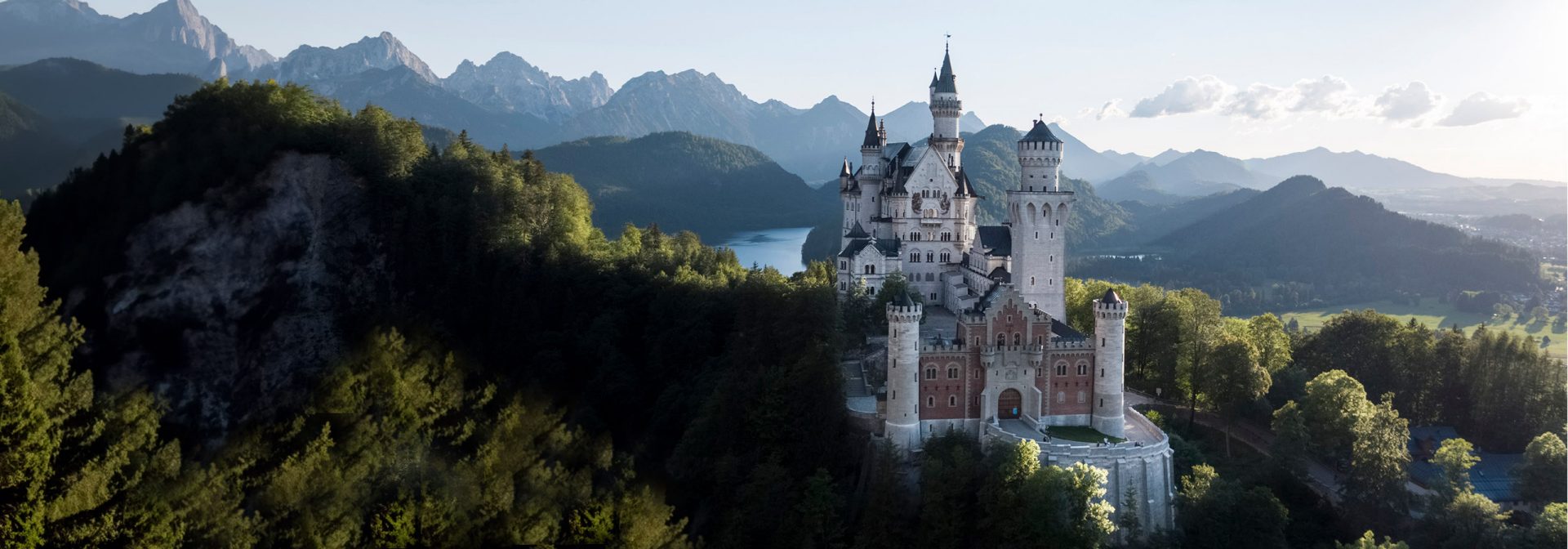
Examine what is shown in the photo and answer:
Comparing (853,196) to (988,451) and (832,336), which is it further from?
(988,451)

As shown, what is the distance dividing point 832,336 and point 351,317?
33672mm

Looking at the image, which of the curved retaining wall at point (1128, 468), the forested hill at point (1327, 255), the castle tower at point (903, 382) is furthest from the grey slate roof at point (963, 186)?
the forested hill at point (1327, 255)

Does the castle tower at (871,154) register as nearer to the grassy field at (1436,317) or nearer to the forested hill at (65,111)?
the grassy field at (1436,317)

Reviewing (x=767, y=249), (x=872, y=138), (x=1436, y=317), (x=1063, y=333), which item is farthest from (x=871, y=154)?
(x=767, y=249)

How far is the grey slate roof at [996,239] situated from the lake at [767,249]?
70734 mm

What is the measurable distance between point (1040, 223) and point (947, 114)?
Result: 13009 mm

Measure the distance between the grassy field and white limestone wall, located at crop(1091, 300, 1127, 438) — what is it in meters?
62.7

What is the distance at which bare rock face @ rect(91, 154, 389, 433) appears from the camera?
55875 mm

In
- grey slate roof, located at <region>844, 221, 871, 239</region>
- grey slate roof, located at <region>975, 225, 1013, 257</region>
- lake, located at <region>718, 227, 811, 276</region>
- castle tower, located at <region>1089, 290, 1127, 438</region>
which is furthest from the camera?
lake, located at <region>718, 227, 811, 276</region>

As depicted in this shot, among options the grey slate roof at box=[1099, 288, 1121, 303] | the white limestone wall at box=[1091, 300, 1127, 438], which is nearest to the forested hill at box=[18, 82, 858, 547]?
the white limestone wall at box=[1091, 300, 1127, 438]

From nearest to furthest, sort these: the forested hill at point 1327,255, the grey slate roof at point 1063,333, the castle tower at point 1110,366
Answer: the castle tower at point 1110,366 < the grey slate roof at point 1063,333 < the forested hill at point 1327,255

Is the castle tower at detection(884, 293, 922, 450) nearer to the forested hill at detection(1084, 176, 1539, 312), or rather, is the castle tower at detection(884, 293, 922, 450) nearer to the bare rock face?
the bare rock face

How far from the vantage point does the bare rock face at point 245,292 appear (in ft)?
183

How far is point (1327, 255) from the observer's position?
145 m
